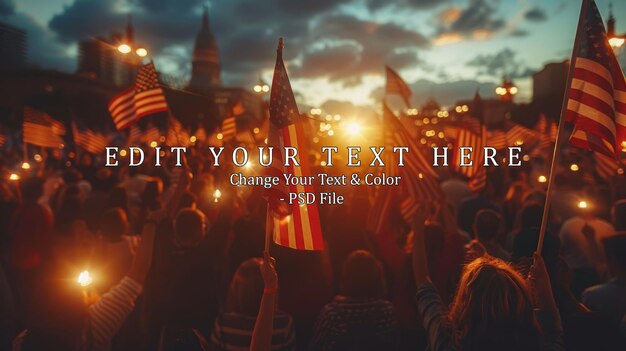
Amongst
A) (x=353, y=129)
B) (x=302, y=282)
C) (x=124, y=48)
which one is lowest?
(x=302, y=282)

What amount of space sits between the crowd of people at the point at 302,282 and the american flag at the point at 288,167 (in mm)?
382

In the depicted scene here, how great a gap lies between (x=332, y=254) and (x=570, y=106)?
338 cm

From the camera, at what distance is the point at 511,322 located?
6.98 ft

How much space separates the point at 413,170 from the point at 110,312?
3.63 metres

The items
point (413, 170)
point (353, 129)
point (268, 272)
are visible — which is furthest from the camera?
point (353, 129)

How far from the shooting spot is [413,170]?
5438 millimetres

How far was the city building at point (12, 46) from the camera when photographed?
619 centimetres

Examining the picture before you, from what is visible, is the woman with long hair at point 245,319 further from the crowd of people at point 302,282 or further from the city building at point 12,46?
the city building at point 12,46

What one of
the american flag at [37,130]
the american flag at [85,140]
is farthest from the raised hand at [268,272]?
the american flag at [85,140]

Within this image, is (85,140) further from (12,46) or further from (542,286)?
(542,286)

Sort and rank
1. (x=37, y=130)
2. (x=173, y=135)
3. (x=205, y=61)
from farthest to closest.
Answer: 1. (x=205, y=61)
2. (x=173, y=135)
3. (x=37, y=130)

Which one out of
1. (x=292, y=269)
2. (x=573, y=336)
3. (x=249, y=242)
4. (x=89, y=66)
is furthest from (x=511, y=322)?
(x=89, y=66)

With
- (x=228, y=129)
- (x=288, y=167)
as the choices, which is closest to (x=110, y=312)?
(x=288, y=167)

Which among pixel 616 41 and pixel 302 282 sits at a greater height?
pixel 616 41
